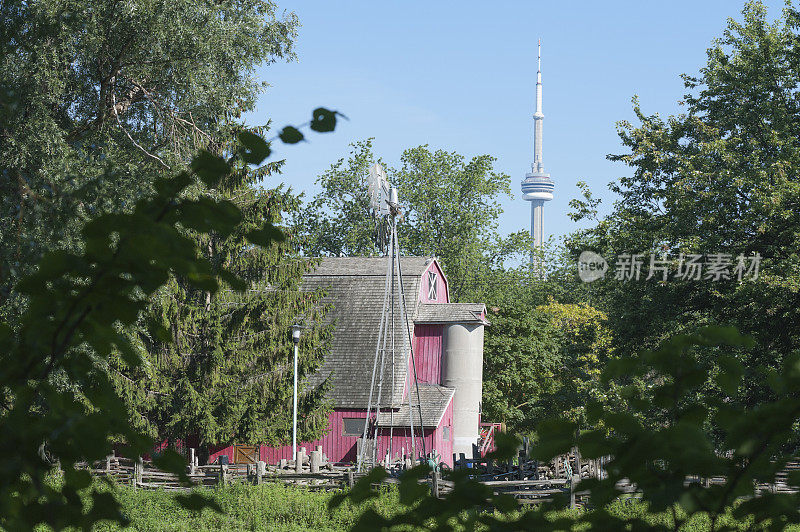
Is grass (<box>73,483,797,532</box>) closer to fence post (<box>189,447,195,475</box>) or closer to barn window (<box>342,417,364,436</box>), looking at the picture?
fence post (<box>189,447,195,475</box>)

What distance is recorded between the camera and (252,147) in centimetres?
228

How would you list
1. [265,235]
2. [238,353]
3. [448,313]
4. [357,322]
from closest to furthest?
1. [265,235]
2. [238,353]
3. [357,322]
4. [448,313]

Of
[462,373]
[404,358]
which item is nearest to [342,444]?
[404,358]

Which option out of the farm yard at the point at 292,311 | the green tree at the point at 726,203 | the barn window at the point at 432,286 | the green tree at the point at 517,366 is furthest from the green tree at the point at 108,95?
the green tree at the point at 517,366

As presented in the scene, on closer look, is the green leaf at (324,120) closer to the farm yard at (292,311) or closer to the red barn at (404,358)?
the farm yard at (292,311)

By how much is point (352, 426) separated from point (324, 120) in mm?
30147

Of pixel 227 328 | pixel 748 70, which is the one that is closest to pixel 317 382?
pixel 227 328

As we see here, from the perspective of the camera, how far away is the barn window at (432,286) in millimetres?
38062

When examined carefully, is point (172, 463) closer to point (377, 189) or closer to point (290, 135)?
point (290, 135)

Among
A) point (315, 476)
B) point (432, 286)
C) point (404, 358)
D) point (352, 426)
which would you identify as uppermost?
point (432, 286)

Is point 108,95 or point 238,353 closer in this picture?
point 108,95

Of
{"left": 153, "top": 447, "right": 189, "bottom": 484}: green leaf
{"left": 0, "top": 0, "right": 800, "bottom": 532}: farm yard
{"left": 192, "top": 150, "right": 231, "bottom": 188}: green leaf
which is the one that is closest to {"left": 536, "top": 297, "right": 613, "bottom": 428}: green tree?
{"left": 0, "top": 0, "right": 800, "bottom": 532}: farm yard

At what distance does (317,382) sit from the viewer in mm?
32875

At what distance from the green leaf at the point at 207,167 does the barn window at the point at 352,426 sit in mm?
29929
